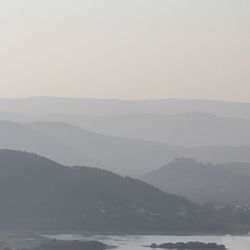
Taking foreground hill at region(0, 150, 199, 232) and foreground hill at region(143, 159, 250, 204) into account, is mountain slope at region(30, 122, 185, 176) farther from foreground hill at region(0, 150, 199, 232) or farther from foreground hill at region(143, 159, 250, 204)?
foreground hill at region(0, 150, 199, 232)

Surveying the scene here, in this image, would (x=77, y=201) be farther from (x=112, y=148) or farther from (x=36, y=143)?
(x=112, y=148)

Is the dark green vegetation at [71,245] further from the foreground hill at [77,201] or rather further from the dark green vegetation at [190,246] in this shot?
the foreground hill at [77,201]

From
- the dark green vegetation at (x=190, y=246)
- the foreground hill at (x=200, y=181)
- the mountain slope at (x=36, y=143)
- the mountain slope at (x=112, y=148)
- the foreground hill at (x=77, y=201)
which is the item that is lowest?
the dark green vegetation at (x=190, y=246)

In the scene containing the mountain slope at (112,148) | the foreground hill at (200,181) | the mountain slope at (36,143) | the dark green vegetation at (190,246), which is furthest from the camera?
the mountain slope at (112,148)

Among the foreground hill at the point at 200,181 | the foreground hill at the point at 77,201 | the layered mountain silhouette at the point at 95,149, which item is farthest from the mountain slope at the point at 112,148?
the foreground hill at the point at 77,201

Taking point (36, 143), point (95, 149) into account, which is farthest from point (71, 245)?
point (95, 149)

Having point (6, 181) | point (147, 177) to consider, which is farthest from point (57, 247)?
point (147, 177)

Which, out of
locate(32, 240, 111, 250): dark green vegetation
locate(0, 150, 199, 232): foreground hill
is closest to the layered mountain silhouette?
locate(0, 150, 199, 232): foreground hill

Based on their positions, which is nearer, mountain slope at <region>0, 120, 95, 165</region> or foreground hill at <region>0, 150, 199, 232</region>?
foreground hill at <region>0, 150, 199, 232</region>
